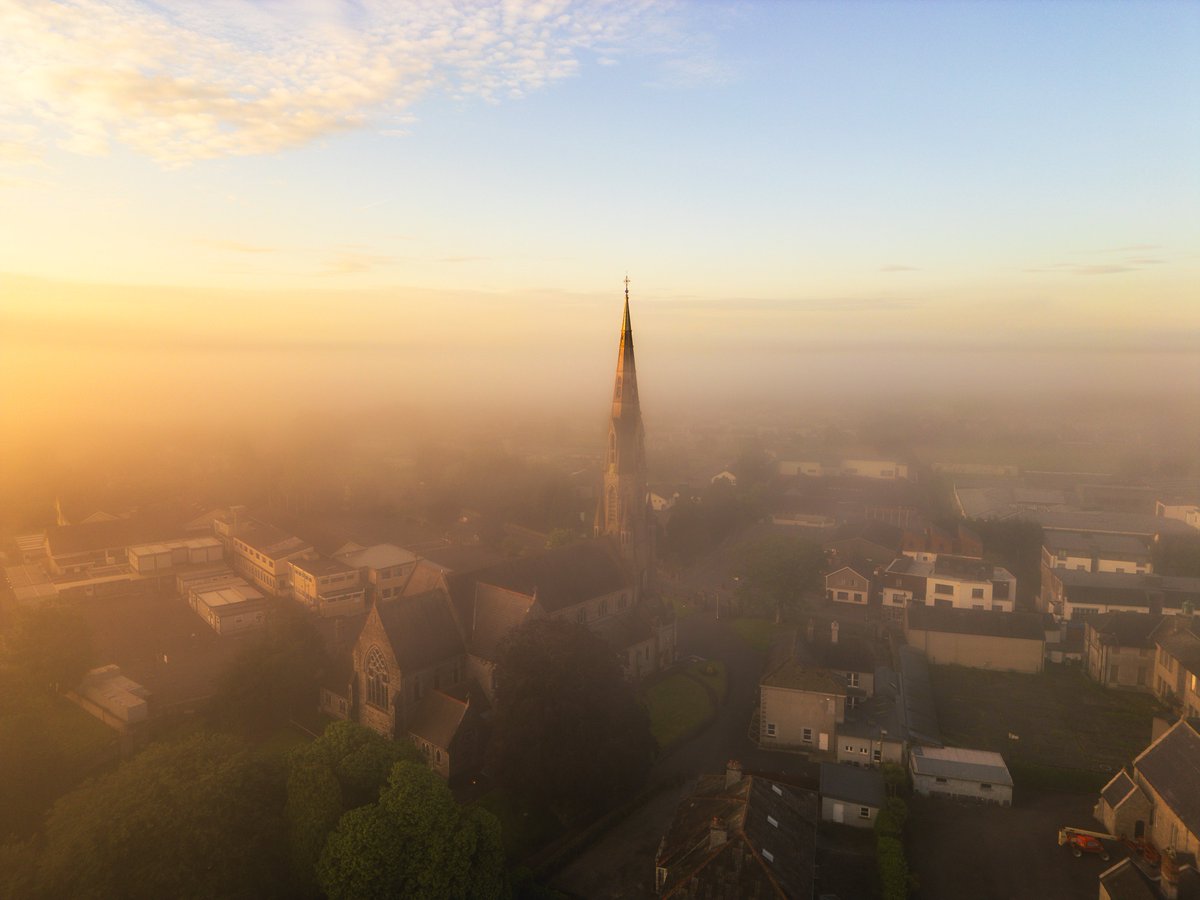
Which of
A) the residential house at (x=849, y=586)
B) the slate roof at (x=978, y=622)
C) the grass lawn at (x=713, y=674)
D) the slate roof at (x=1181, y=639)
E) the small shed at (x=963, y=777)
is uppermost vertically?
the slate roof at (x=1181, y=639)

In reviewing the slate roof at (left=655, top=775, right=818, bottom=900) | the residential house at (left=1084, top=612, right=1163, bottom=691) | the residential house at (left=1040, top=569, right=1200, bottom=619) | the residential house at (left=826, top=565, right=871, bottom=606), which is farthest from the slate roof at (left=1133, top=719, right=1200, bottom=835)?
the residential house at (left=826, top=565, right=871, bottom=606)

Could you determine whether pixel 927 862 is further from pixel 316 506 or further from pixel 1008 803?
pixel 316 506

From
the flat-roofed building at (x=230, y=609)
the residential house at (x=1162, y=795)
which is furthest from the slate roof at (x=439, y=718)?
the residential house at (x=1162, y=795)

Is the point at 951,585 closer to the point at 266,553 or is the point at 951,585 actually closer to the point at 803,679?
the point at 803,679

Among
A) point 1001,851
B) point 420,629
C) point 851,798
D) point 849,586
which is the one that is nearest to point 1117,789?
point 1001,851

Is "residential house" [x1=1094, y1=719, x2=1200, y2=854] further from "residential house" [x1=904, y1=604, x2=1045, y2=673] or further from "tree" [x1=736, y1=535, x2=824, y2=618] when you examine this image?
"tree" [x1=736, y1=535, x2=824, y2=618]

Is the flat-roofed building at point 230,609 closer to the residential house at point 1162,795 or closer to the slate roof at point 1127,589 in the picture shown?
the residential house at point 1162,795

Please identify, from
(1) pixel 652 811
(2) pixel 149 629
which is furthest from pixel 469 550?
(1) pixel 652 811
